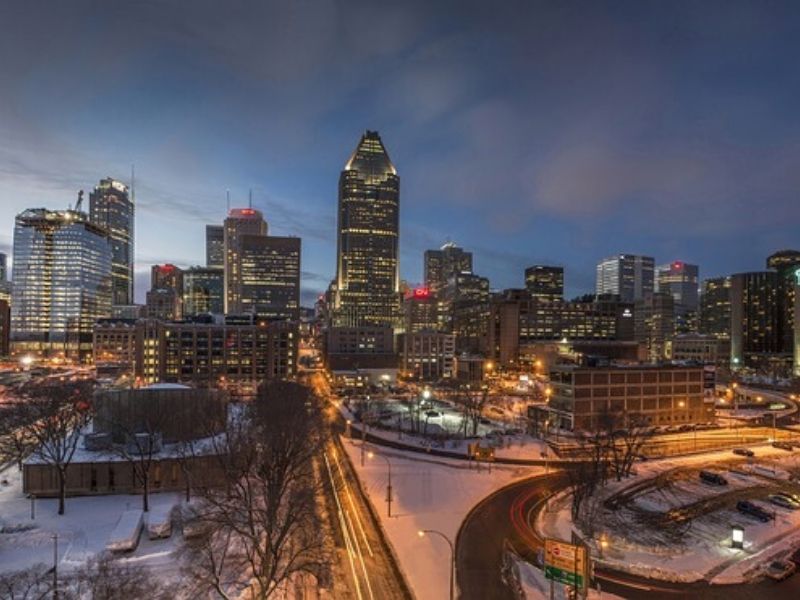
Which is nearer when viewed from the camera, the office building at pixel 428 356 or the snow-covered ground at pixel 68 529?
the snow-covered ground at pixel 68 529

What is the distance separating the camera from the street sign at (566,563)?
→ 2620 cm

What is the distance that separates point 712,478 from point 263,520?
51243mm

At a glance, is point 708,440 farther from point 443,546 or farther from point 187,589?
point 187,589

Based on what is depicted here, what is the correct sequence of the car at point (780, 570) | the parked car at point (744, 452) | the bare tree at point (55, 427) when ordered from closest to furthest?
the car at point (780, 570) → the bare tree at point (55, 427) → the parked car at point (744, 452)

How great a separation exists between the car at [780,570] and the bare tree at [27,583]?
47014 mm

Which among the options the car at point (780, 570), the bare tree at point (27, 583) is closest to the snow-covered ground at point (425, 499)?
the bare tree at point (27, 583)

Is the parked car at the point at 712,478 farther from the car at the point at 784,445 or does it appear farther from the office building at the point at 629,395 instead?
the car at the point at 784,445

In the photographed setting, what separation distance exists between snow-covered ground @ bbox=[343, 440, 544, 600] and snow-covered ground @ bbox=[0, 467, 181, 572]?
17.9 m

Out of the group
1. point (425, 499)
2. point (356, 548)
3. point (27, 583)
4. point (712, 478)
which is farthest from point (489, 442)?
point (27, 583)

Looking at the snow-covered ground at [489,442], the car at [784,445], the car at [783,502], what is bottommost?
the snow-covered ground at [489,442]

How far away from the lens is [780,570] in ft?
116

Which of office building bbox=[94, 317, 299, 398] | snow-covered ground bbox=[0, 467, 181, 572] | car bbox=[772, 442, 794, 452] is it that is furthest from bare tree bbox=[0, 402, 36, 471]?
car bbox=[772, 442, 794, 452]

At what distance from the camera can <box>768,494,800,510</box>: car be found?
1951 inches

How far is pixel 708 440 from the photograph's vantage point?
260 ft
